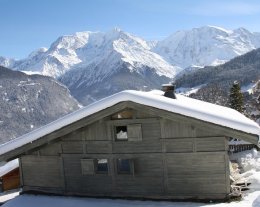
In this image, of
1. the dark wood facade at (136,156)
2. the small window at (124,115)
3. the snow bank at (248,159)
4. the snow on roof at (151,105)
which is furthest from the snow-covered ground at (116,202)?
the small window at (124,115)

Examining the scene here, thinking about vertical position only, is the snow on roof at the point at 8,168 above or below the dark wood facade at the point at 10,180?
above

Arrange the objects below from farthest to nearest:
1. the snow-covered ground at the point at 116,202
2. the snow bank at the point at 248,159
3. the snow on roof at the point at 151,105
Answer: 1. the snow bank at the point at 248,159
2. the snow-covered ground at the point at 116,202
3. the snow on roof at the point at 151,105

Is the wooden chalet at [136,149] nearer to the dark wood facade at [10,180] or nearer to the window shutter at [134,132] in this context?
the window shutter at [134,132]

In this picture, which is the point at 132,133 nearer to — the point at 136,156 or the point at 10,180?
the point at 136,156

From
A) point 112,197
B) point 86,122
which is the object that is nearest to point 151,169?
point 112,197

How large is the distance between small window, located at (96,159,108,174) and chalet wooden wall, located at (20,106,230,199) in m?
0.26

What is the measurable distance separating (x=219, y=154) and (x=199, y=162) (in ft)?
3.42

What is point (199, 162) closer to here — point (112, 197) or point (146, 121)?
point (146, 121)

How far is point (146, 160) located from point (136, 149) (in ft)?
2.41

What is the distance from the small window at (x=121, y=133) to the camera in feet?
71.9

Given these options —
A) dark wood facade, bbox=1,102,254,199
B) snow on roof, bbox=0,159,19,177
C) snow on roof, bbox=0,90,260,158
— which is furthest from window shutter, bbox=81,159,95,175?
snow on roof, bbox=0,159,19,177

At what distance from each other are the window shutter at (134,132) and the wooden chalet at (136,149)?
5cm

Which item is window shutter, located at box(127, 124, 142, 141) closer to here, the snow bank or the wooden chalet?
the wooden chalet

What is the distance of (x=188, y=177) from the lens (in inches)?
815
